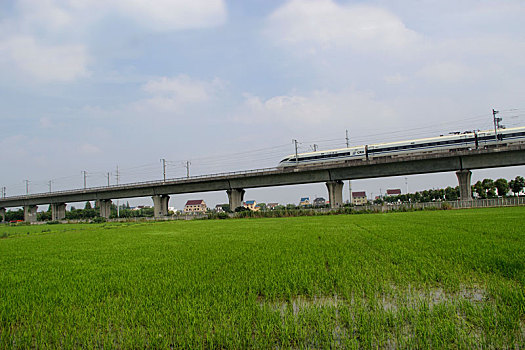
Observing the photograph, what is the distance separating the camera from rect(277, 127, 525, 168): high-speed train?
42.9 meters

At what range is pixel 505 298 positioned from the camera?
4.37 meters

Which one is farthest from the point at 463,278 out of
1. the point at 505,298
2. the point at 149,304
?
the point at 149,304

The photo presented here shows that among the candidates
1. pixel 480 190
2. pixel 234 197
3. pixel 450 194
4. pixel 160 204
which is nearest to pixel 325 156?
pixel 234 197

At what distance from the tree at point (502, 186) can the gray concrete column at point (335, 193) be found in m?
42.6

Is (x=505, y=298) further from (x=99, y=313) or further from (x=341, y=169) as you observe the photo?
(x=341, y=169)

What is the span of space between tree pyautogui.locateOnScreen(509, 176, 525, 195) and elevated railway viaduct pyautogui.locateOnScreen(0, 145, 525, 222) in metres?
36.0

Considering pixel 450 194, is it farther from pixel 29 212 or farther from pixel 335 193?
pixel 29 212

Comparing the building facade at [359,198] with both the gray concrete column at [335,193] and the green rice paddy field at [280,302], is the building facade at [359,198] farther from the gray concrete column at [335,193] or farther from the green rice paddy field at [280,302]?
the green rice paddy field at [280,302]

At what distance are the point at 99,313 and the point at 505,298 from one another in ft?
17.3

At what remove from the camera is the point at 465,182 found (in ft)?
138

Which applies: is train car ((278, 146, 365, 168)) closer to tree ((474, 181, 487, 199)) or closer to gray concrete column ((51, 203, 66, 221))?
tree ((474, 181, 487, 199))

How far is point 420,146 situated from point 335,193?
13213 mm

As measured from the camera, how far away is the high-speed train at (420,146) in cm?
4294

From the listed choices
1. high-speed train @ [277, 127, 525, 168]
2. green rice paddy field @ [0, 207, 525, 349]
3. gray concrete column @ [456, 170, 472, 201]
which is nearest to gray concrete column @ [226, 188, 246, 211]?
high-speed train @ [277, 127, 525, 168]
